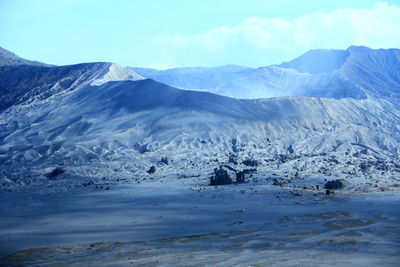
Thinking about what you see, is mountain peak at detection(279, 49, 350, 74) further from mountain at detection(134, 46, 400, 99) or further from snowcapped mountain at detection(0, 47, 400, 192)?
snowcapped mountain at detection(0, 47, 400, 192)

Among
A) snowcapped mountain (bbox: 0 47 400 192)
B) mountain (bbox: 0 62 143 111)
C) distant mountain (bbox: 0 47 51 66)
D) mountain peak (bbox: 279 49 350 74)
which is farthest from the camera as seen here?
mountain peak (bbox: 279 49 350 74)

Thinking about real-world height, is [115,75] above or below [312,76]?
below

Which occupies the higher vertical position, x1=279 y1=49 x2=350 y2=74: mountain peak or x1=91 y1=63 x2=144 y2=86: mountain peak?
x1=279 y1=49 x2=350 y2=74: mountain peak

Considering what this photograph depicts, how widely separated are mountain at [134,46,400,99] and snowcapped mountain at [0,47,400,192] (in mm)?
2010

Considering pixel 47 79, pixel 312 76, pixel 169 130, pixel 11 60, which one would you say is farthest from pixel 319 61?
pixel 169 130

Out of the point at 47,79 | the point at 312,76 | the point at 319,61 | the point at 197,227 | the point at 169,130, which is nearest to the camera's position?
the point at 197,227

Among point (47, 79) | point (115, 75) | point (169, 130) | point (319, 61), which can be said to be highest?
point (319, 61)

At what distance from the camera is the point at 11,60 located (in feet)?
314

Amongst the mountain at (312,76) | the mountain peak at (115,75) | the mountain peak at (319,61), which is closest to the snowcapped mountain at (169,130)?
the mountain peak at (115,75)

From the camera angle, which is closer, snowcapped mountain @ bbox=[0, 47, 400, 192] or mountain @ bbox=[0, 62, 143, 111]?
snowcapped mountain @ bbox=[0, 47, 400, 192]

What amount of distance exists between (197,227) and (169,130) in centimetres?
2967

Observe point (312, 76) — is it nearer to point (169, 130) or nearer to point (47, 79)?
point (47, 79)

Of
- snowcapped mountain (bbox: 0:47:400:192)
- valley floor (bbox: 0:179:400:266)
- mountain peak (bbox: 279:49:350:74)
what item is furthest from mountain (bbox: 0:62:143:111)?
mountain peak (bbox: 279:49:350:74)

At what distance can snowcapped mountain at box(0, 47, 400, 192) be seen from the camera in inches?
1538
